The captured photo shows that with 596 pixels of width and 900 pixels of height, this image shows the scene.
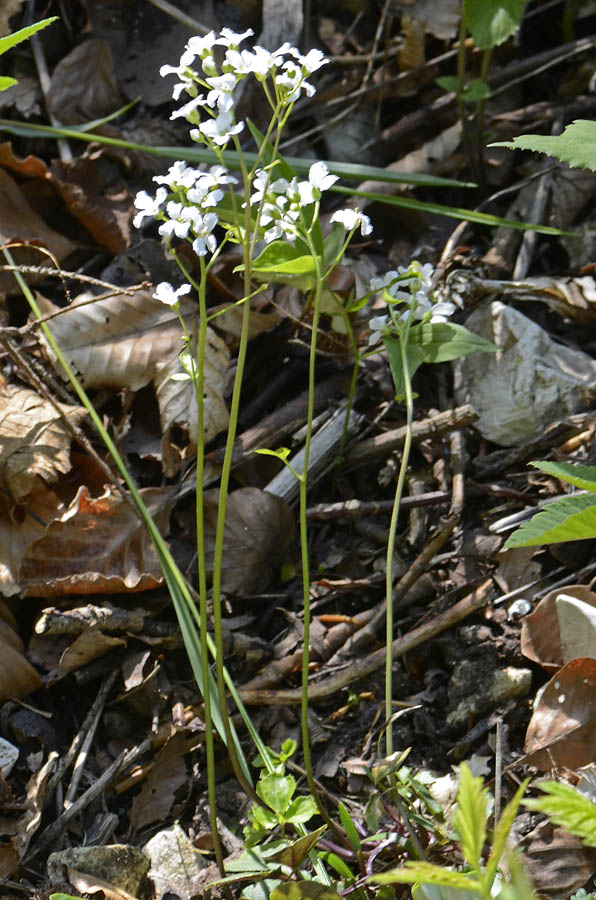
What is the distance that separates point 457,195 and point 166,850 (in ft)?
7.64

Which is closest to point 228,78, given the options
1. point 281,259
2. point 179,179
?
point 179,179

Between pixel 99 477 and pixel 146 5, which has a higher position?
pixel 146 5

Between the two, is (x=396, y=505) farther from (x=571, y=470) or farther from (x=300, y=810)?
(x=300, y=810)

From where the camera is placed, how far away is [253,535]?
227cm

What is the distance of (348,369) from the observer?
2.58m

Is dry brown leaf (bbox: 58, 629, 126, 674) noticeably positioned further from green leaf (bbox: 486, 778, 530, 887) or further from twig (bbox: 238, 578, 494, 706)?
green leaf (bbox: 486, 778, 530, 887)

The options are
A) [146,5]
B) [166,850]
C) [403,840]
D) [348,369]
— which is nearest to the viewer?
[403,840]

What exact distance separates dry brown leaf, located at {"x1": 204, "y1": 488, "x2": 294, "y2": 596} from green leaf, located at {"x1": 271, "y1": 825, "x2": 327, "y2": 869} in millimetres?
796

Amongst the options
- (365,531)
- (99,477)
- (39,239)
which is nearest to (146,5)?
(39,239)

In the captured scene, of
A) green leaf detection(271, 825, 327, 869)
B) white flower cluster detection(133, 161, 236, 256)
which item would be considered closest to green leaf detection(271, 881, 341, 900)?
green leaf detection(271, 825, 327, 869)

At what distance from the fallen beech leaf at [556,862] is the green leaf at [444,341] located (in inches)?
40.9

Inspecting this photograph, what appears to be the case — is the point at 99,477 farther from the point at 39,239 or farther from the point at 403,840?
the point at 403,840

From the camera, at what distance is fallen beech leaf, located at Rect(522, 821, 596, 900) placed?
1.62 m

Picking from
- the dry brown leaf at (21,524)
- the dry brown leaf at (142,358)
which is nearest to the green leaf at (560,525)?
the dry brown leaf at (142,358)
